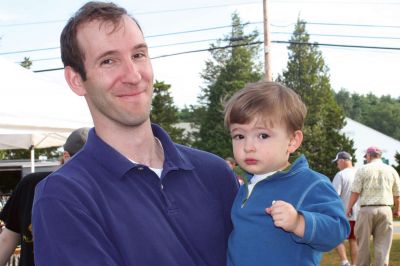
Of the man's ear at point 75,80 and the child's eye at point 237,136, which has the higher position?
the man's ear at point 75,80

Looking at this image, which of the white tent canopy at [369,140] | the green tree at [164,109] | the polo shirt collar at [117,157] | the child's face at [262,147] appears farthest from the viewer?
the white tent canopy at [369,140]

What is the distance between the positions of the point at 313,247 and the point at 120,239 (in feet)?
2.54

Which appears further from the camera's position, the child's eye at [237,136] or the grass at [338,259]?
the grass at [338,259]

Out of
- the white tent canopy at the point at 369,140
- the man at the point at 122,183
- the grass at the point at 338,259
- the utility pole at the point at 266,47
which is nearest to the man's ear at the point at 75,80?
the man at the point at 122,183

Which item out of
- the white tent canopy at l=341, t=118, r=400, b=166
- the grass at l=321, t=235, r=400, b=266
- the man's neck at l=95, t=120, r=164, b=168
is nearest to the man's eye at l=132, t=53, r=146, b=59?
the man's neck at l=95, t=120, r=164, b=168

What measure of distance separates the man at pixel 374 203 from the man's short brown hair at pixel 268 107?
772 centimetres

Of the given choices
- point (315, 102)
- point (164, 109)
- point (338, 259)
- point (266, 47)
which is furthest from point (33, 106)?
point (315, 102)

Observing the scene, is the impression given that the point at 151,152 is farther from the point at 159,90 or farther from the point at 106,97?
the point at 159,90

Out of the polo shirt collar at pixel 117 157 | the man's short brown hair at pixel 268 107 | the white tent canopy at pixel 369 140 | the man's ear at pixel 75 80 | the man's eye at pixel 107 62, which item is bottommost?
the polo shirt collar at pixel 117 157

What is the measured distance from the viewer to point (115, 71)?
2068 millimetres

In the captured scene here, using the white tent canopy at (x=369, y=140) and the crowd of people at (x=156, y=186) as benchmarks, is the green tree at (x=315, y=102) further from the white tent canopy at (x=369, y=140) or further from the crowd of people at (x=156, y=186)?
the crowd of people at (x=156, y=186)

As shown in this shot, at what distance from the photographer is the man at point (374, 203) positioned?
32.1 feet

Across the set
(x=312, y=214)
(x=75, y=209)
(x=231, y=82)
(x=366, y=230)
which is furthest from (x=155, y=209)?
(x=231, y=82)

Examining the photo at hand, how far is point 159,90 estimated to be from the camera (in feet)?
172
